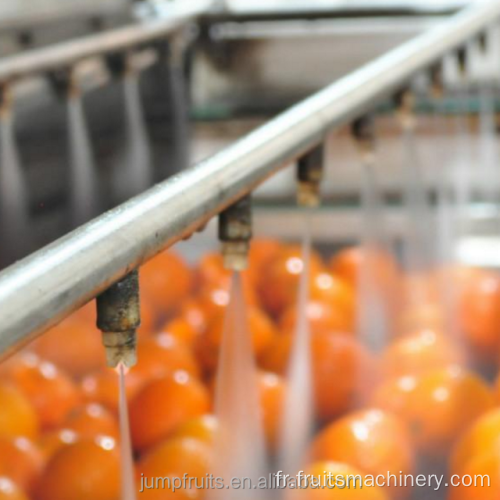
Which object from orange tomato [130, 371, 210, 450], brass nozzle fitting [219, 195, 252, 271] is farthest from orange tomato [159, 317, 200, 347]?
brass nozzle fitting [219, 195, 252, 271]

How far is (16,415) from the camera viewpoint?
906mm

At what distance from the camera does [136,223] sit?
1.49 feet

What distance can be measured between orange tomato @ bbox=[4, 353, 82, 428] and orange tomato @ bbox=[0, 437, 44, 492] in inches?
5.3

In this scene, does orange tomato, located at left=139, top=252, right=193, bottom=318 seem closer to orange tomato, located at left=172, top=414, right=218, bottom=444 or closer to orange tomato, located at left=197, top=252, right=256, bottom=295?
orange tomato, located at left=197, top=252, right=256, bottom=295

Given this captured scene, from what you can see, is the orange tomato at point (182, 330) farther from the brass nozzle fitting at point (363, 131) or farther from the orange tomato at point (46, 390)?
the brass nozzle fitting at point (363, 131)

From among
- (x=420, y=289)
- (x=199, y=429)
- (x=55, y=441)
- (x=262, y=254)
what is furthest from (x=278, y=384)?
(x=262, y=254)

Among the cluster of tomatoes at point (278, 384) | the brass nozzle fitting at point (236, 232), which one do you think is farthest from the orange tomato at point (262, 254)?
the brass nozzle fitting at point (236, 232)

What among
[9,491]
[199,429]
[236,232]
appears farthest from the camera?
[199,429]

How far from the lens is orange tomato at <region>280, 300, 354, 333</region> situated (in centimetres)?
109

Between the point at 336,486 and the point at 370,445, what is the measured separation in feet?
0.25

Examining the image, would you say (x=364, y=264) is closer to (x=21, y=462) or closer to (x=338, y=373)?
(x=338, y=373)

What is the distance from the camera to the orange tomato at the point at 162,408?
0.89 meters

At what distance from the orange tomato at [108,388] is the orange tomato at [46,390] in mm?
14

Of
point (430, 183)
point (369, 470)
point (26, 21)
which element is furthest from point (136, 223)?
point (26, 21)
